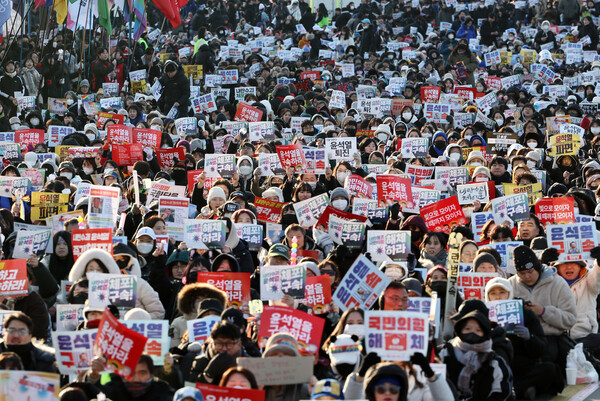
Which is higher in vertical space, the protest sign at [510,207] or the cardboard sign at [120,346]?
the protest sign at [510,207]

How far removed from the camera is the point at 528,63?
3041 centimetres

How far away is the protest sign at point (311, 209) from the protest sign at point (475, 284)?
145 inches

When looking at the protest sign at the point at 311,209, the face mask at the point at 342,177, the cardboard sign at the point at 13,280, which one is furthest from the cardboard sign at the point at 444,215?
the cardboard sign at the point at 13,280

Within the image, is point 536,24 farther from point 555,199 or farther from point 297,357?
point 297,357

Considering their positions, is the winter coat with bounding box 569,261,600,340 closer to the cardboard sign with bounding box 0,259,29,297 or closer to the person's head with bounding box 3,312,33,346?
the cardboard sign with bounding box 0,259,29,297

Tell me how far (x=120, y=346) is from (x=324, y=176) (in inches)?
359

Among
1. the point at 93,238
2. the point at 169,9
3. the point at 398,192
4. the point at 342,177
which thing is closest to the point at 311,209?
the point at 398,192

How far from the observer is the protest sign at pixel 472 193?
15.0 meters

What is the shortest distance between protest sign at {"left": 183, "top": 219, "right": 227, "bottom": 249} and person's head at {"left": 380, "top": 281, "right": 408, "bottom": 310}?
124 inches

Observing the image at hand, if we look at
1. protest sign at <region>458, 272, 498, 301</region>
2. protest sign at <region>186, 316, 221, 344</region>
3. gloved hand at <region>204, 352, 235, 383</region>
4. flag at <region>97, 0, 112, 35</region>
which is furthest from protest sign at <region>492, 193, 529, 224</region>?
flag at <region>97, 0, 112, 35</region>

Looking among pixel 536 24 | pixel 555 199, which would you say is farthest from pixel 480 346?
pixel 536 24

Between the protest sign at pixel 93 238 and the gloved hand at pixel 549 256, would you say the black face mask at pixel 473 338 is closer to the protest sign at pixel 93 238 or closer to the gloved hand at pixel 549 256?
the gloved hand at pixel 549 256

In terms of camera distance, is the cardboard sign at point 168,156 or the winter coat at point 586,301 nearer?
the winter coat at point 586,301

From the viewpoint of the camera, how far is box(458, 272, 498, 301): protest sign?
10.5 meters
